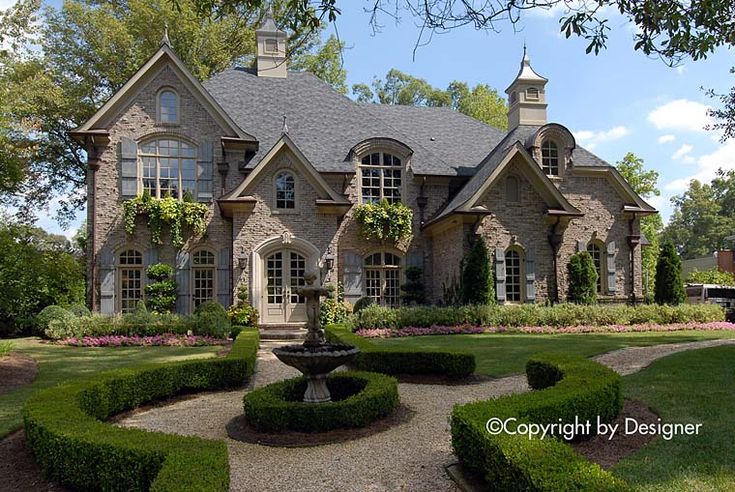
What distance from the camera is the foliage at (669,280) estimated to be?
20922 millimetres

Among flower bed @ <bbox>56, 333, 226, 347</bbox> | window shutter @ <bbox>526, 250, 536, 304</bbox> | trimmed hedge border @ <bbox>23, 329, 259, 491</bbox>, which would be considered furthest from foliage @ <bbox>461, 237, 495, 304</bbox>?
trimmed hedge border @ <bbox>23, 329, 259, 491</bbox>

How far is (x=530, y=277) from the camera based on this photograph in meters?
20.3

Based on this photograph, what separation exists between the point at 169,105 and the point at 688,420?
18.4 m

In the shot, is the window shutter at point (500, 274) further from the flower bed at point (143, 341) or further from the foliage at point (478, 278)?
the flower bed at point (143, 341)

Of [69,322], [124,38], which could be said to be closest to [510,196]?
[69,322]

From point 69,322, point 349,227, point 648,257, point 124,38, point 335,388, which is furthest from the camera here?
point 648,257

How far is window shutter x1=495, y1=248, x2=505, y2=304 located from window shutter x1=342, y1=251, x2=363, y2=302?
4.78 m

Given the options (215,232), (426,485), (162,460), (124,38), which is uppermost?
(124,38)

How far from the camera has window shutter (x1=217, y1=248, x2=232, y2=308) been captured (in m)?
19.1

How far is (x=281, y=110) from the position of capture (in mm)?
23047

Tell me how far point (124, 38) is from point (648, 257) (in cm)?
3567

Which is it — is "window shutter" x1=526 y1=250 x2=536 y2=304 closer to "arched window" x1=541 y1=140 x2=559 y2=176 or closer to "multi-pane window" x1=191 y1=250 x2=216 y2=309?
"arched window" x1=541 y1=140 x2=559 y2=176

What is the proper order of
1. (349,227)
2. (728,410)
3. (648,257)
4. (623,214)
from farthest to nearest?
(648,257) → (623,214) → (349,227) → (728,410)

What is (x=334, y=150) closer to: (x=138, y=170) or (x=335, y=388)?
(x=138, y=170)
